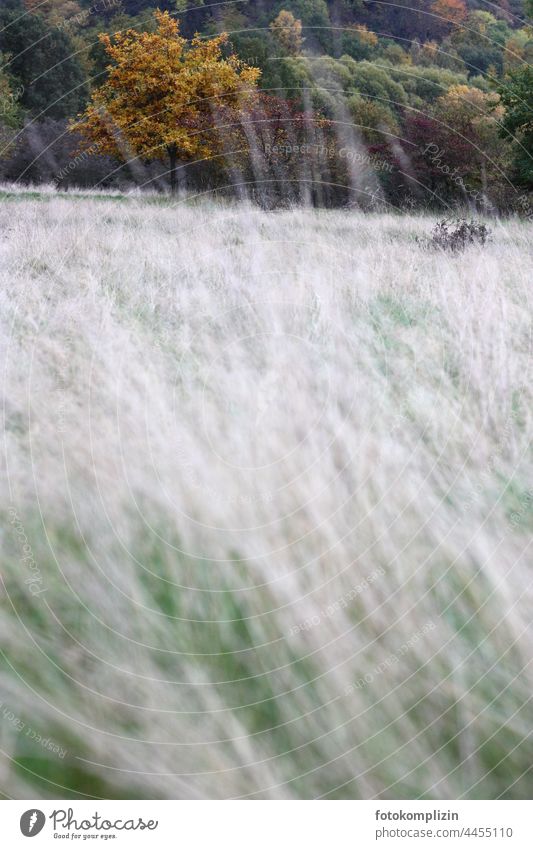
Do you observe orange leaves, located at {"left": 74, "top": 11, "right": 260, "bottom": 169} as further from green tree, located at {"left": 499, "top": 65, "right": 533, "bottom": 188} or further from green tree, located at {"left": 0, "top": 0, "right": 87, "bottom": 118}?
green tree, located at {"left": 0, "top": 0, "right": 87, "bottom": 118}

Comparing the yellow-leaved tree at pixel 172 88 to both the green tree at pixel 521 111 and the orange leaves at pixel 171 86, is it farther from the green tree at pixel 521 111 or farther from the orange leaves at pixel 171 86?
the green tree at pixel 521 111

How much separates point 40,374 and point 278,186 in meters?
10.1

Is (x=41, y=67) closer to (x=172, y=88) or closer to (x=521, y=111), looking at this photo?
(x=172, y=88)

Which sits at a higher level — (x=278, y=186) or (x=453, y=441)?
(x=278, y=186)

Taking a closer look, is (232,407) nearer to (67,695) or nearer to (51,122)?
(67,695)

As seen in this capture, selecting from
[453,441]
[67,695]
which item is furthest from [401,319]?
[67,695]

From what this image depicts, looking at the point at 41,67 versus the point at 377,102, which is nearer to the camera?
the point at 377,102

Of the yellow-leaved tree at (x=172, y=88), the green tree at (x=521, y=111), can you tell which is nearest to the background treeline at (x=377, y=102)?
the green tree at (x=521, y=111)

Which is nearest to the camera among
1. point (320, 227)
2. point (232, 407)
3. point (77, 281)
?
point (232, 407)

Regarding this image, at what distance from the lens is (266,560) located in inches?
87.2

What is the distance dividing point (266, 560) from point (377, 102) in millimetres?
14372

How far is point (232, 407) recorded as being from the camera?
3.13 meters

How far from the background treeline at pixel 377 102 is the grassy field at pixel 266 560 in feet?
29.0

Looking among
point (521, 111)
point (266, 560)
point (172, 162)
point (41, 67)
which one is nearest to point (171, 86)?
point (172, 162)
